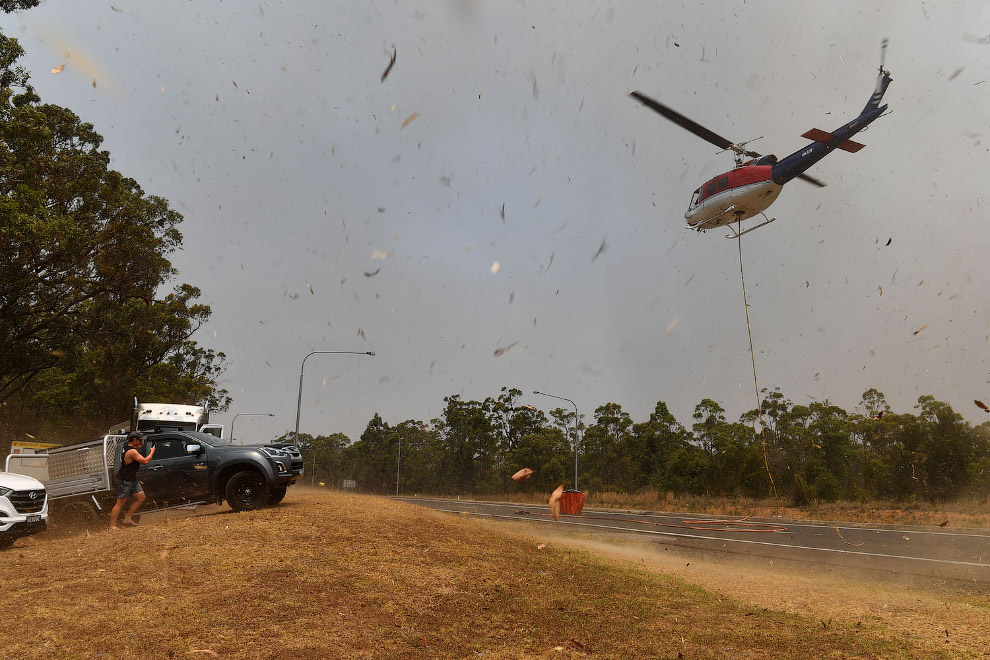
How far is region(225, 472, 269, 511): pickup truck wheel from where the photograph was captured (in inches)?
478

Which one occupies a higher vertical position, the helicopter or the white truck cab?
the helicopter

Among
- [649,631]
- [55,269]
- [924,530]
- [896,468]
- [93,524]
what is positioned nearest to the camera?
[649,631]

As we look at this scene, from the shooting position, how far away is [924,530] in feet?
71.8

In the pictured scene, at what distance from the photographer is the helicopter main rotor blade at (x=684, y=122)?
22.2m

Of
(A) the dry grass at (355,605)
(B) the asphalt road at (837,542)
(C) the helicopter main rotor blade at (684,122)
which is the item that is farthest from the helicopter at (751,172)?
(A) the dry grass at (355,605)

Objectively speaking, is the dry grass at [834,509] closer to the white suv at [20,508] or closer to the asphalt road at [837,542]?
the asphalt road at [837,542]

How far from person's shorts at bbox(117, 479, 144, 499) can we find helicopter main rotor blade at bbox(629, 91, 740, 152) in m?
19.9

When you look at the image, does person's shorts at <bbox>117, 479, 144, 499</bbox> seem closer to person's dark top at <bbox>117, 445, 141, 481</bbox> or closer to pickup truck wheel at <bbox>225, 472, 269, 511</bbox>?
person's dark top at <bbox>117, 445, 141, 481</bbox>

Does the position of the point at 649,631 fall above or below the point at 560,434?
below

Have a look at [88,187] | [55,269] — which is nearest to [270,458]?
[55,269]

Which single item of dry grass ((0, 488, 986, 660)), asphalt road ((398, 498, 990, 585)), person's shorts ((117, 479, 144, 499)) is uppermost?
person's shorts ((117, 479, 144, 499))

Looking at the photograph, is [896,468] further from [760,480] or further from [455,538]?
[455,538]

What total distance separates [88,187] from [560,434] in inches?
1964

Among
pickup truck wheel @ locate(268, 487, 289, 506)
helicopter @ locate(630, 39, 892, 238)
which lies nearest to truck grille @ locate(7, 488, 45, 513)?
pickup truck wheel @ locate(268, 487, 289, 506)
